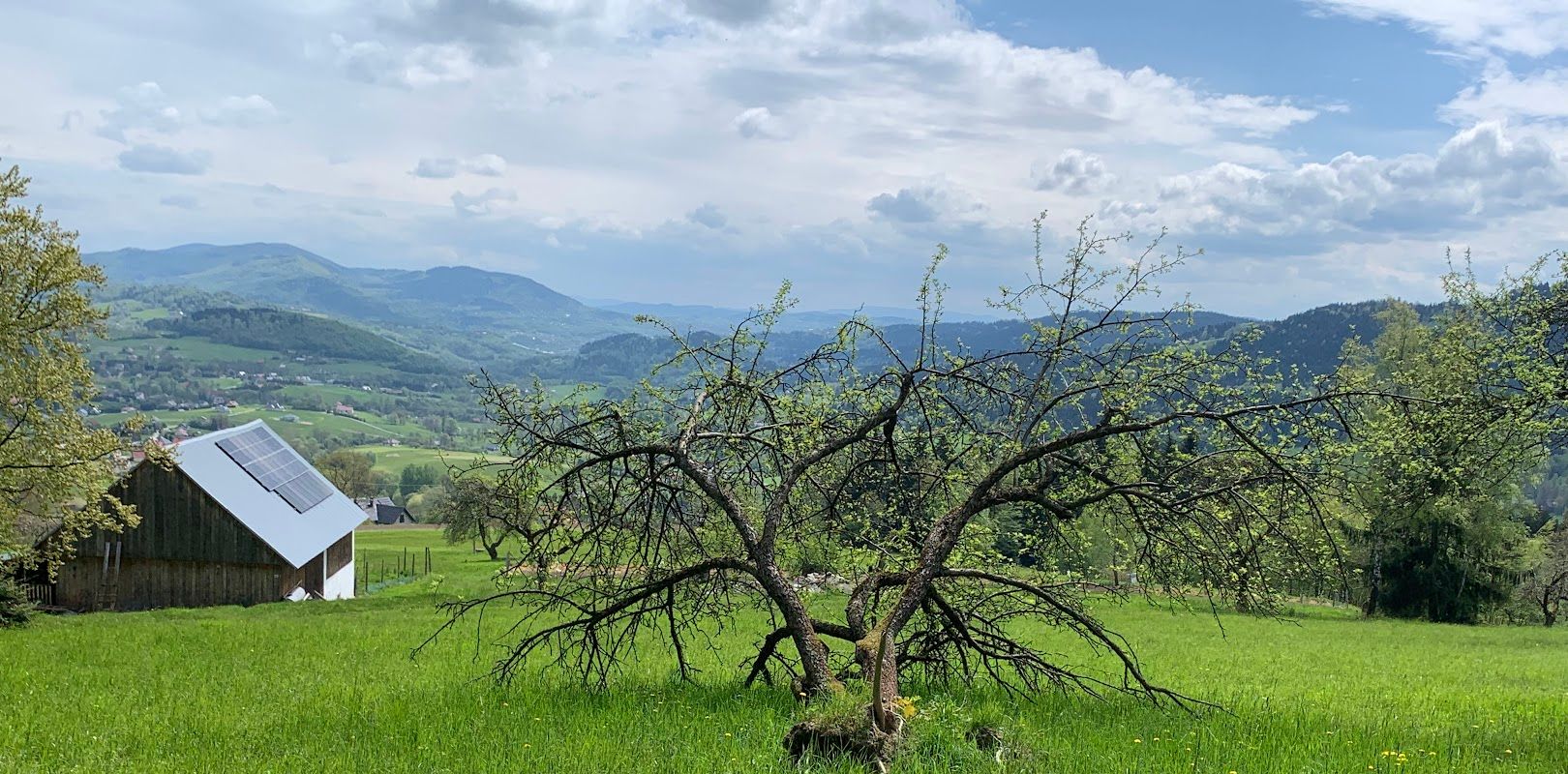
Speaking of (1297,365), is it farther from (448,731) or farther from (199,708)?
(199,708)

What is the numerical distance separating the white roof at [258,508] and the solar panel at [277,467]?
1.27 feet

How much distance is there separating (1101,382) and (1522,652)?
2828 cm

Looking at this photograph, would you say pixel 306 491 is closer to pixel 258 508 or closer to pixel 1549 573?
pixel 258 508

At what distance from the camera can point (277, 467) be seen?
45469mm

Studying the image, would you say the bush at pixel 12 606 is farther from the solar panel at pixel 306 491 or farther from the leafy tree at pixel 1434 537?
the leafy tree at pixel 1434 537

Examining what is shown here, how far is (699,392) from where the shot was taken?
9.91 m

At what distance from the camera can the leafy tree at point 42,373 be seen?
22281mm

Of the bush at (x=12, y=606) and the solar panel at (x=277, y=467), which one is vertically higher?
the solar panel at (x=277, y=467)

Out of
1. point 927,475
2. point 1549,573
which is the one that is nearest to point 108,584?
point 927,475

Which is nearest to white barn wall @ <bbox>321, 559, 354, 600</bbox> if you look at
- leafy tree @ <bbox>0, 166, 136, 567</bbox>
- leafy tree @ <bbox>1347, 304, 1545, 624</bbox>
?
leafy tree @ <bbox>0, 166, 136, 567</bbox>

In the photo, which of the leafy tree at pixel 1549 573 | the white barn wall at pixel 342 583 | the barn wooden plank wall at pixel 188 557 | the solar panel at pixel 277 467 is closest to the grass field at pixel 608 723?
the barn wooden plank wall at pixel 188 557

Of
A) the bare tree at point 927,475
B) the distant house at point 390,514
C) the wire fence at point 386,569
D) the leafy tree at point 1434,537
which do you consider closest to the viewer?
the bare tree at point 927,475

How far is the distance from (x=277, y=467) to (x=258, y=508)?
20.2 ft

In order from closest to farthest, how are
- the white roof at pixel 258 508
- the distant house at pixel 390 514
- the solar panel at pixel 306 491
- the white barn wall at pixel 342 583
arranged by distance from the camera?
1. the white roof at pixel 258 508
2. the white barn wall at pixel 342 583
3. the solar panel at pixel 306 491
4. the distant house at pixel 390 514
